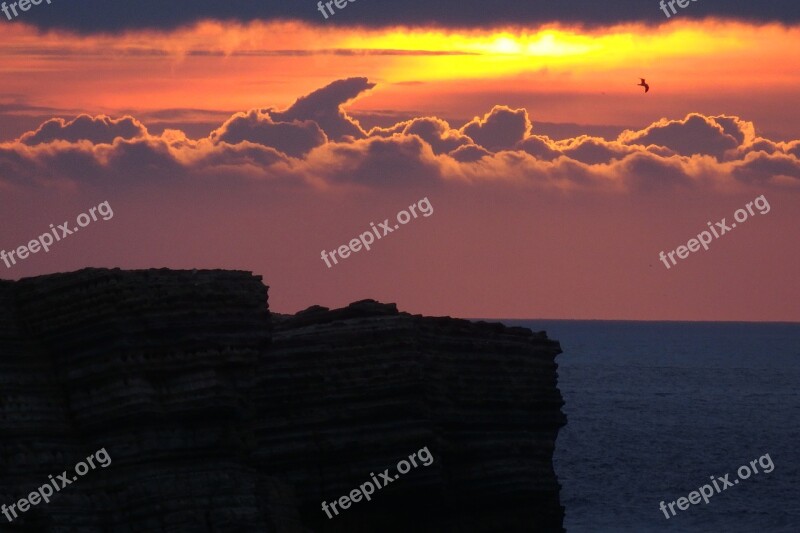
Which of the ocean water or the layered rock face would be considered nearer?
the layered rock face

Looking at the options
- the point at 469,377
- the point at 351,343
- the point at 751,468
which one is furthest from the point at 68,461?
the point at 751,468

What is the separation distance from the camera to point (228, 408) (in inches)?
1977

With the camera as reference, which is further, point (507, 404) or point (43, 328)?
point (507, 404)

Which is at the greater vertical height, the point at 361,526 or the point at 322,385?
the point at 322,385

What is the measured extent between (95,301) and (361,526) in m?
12.4

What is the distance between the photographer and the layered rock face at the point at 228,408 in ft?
161

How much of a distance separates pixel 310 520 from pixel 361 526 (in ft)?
7.22

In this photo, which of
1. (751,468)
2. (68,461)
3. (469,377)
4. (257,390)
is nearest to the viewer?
(68,461)

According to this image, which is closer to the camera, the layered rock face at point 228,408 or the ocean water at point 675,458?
the layered rock face at point 228,408

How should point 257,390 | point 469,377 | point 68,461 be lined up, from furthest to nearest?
point 469,377
point 257,390
point 68,461

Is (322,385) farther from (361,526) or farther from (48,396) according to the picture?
(48,396)

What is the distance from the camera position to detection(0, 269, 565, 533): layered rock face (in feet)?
161

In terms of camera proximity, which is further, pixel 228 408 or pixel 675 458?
pixel 675 458

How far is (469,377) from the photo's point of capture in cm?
5834
